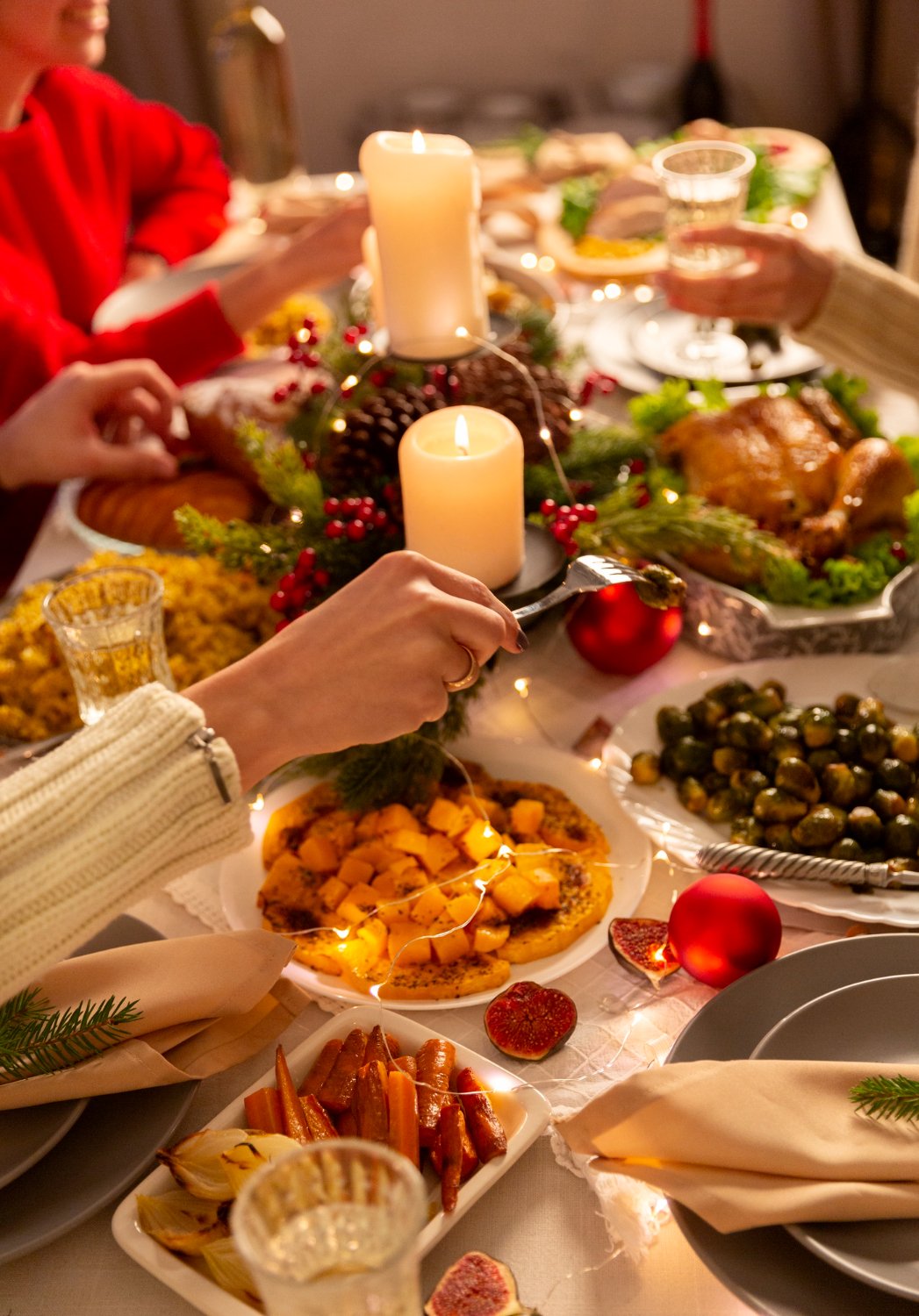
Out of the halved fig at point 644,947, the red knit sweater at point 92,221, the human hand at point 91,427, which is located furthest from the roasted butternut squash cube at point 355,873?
the red knit sweater at point 92,221

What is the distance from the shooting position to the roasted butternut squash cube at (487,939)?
104 centimetres

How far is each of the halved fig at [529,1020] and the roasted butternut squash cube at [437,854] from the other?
15cm

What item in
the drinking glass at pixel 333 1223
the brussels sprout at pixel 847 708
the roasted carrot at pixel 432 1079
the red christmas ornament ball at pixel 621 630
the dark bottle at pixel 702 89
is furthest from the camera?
the dark bottle at pixel 702 89

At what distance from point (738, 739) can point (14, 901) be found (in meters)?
0.68

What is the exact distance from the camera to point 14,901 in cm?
79

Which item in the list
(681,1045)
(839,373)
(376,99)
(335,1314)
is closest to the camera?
(335,1314)

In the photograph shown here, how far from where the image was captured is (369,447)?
4.59 ft

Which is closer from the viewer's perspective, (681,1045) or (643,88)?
(681,1045)

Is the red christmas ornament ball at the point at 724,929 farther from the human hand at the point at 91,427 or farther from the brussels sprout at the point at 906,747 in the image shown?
the human hand at the point at 91,427

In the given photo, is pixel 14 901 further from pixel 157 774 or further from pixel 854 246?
pixel 854 246

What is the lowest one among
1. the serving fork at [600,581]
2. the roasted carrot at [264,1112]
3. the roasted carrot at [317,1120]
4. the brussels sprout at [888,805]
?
the brussels sprout at [888,805]

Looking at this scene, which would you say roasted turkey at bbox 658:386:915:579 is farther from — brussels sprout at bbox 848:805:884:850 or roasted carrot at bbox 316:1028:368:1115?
roasted carrot at bbox 316:1028:368:1115

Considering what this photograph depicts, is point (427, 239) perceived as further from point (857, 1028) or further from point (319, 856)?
point (857, 1028)

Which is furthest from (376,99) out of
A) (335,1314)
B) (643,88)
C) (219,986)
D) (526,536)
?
(335,1314)
